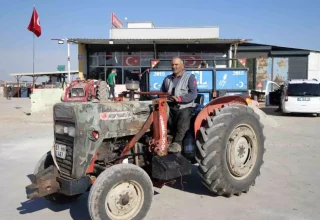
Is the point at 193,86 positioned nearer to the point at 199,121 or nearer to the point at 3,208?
the point at 199,121

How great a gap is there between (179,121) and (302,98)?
11876 millimetres

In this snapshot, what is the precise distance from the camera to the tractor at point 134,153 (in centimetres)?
343

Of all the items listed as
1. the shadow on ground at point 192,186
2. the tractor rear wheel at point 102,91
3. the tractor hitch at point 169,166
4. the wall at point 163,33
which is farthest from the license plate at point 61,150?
the wall at point 163,33

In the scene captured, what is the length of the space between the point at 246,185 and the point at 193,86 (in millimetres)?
1597

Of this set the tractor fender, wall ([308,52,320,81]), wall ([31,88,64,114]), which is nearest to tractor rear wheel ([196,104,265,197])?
the tractor fender

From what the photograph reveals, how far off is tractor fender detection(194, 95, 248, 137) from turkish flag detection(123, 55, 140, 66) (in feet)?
56.8

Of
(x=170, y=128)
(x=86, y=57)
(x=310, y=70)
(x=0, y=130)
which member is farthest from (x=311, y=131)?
(x=310, y=70)

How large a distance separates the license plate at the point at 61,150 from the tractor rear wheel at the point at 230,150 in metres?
1.66

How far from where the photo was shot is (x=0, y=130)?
10852mm

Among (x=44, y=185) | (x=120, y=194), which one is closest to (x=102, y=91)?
(x=44, y=185)

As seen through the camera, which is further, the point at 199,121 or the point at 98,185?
the point at 199,121

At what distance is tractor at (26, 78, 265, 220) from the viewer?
3.43 m

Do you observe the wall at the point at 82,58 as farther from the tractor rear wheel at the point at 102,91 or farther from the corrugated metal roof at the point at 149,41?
the tractor rear wheel at the point at 102,91

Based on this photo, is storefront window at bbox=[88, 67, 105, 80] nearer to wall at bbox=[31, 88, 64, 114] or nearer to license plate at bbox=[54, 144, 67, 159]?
wall at bbox=[31, 88, 64, 114]
